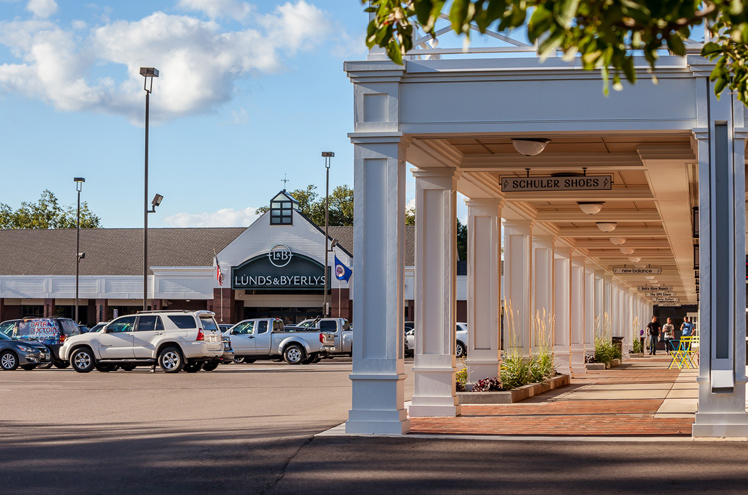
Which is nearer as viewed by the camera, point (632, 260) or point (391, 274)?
point (391, 274)

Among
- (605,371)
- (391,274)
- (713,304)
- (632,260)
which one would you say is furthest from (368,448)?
(632,260)

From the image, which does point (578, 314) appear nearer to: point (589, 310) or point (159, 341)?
point (589, 310)

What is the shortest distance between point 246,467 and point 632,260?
84.3ft

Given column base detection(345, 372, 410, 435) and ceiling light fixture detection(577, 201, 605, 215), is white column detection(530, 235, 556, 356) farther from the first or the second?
column base detection(345, 372, 410, 435)

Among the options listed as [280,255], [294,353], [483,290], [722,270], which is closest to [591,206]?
[483,290]

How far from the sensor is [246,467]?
356 inches

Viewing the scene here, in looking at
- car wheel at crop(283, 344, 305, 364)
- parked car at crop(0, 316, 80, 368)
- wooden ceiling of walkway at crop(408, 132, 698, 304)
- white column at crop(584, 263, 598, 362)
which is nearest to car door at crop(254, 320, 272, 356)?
car wheel at crop(283, 344, 305, 364)

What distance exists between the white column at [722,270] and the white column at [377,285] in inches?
137

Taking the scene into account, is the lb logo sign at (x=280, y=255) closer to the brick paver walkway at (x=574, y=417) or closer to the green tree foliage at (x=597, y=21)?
the brick paver walkway at (x=574, y=417)

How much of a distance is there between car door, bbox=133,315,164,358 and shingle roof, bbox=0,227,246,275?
105 feet

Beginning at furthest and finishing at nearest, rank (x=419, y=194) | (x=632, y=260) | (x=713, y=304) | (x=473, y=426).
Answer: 1. (x=632, y=260)
2. (x=419, y=194)
3. (x=473, y=426)
4. (x=713, y=304)

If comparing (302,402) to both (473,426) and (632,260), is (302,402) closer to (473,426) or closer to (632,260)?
(473,426)

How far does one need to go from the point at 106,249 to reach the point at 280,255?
13477mm

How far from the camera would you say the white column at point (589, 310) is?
1198 inches
